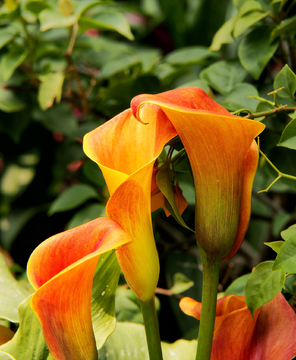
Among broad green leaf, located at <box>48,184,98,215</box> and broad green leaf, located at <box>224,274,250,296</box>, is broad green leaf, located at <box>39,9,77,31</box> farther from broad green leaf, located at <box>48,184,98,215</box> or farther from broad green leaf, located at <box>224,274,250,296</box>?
broad green leaf, located at <box>224,274,250,296</box>

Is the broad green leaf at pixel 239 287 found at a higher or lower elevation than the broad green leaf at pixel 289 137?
lower

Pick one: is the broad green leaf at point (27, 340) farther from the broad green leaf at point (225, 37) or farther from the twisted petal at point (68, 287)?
the broad green leaf at point (225, 37)

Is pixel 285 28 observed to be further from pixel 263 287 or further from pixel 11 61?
pixel 11 61

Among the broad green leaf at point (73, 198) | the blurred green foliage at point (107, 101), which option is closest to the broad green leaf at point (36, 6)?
the blurred green foliage at point (107, 101)

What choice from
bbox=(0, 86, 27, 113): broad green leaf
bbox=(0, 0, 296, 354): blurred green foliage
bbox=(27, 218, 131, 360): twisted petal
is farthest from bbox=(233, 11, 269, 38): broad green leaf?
bbox=(0, 86, 27, 113): broad green leaf

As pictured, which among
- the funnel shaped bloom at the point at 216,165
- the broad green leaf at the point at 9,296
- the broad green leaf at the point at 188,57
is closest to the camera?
the funnel shaped bloom at the point at 216,165

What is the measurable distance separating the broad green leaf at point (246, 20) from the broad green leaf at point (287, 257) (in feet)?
0.77

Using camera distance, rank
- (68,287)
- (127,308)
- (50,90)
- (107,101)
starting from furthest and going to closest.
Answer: (107,101), (50,90), (127,308), (68,287)

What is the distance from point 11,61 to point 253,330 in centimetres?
49

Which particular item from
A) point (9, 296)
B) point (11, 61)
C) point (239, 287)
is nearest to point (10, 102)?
point (11, 61)

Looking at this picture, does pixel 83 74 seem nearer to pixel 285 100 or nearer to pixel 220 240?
pixel 285 100

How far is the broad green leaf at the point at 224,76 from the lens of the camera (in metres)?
0.42

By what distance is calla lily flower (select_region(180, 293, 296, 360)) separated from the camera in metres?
0.29

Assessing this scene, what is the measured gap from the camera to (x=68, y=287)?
0.24 metres
